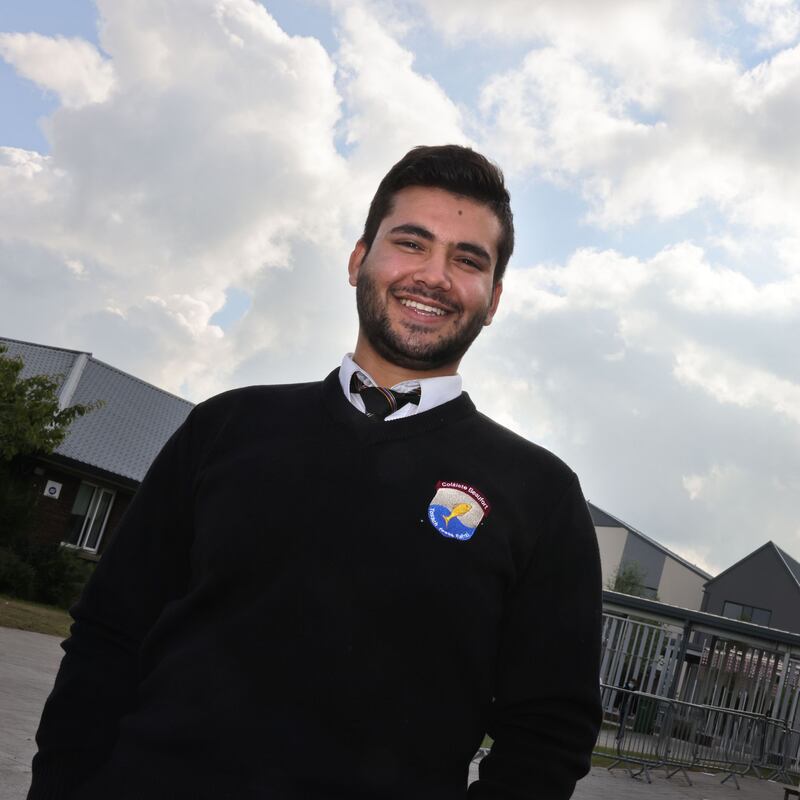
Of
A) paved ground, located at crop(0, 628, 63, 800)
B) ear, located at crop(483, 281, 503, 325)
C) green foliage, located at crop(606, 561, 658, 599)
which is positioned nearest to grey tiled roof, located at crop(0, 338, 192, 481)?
paved ground, located at crop(0, 628, 63, 800)

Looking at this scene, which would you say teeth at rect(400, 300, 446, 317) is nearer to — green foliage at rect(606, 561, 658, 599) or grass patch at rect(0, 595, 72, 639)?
grass patch at rect(0, 595, 72, 639)

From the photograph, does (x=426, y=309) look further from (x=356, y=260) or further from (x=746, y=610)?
(x=746, y=610)

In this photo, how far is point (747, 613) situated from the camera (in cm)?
5566

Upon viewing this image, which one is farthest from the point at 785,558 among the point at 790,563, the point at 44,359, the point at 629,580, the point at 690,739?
the point at 690,739

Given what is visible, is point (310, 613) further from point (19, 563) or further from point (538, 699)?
point (19, 563)

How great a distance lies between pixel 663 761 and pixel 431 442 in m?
15.5

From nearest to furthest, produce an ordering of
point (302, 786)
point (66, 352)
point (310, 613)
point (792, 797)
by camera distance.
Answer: point (302, 786) → point (310, 613) → point (792, 797) → point (66, 352)

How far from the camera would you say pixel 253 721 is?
200 cm

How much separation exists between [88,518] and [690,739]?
18.4 meters

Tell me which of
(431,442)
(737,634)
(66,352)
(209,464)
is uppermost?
(66,352)

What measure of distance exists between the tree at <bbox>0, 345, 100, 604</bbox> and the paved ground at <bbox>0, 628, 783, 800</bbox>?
6.79 metres

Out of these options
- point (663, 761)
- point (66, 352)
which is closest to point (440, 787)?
point (663, 761)

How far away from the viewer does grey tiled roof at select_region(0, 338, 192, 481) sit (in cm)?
2975

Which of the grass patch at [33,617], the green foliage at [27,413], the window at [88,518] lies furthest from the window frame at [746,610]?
the grass patch at [33,617]
